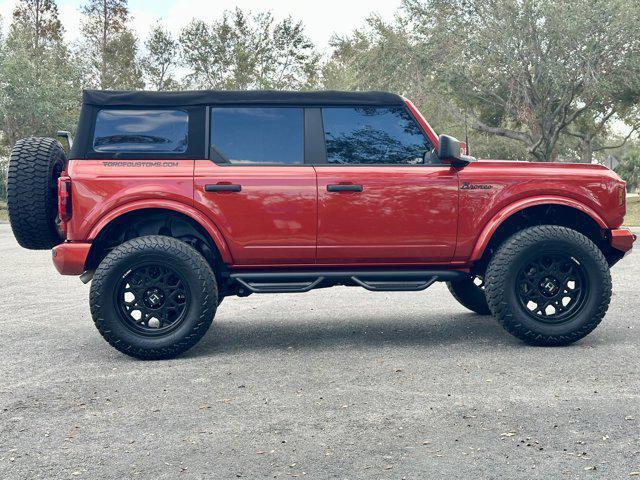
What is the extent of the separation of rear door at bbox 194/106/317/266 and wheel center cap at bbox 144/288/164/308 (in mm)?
626

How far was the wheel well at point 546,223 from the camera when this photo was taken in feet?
21.1

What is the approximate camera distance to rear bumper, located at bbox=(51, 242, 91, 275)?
18.9ft

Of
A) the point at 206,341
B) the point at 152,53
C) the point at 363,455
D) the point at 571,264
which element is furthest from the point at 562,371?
the point at 152,53

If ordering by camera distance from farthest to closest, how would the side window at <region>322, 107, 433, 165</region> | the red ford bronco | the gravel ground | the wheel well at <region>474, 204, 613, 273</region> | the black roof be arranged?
the wheel well at <region>474, 204, 613, 273</region>, the side window at <region>322, 107, 433, 165</region>, the black roof, the red ford bronco, the gravel ground

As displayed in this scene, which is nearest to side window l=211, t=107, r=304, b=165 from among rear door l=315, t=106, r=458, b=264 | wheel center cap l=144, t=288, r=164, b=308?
rear door l=315, t=106, r=458, b=264

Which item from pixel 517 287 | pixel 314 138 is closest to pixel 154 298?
pixel 314 138

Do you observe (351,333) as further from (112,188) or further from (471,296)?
(112,188)

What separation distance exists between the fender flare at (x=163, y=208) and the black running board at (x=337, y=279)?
367mm

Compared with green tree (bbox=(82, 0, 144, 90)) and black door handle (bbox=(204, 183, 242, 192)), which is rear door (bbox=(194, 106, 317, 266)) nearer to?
black door handle (bbox=(204, 183, 242, 192))

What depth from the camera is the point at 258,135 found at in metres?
6.13

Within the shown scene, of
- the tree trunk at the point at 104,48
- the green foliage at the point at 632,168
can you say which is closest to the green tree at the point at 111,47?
the tree trunk at the point at 104,48

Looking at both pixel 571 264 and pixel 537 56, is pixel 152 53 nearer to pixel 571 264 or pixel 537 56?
pixel 537 56

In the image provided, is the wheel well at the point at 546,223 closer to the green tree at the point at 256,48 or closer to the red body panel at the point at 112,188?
the red body panel at the point at 112,188

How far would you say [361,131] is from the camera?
6.25 m
